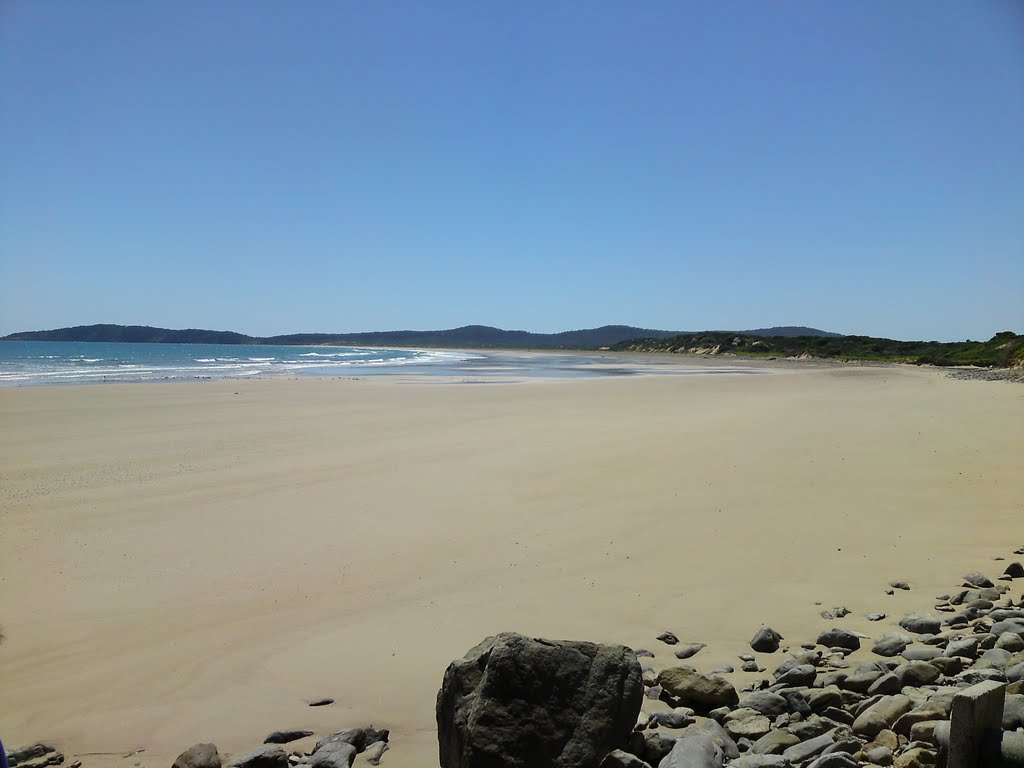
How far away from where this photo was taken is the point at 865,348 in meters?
80.9

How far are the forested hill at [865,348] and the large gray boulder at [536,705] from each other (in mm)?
46528

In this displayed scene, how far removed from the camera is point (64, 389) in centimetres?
2819

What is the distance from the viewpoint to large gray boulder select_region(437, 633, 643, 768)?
10.8 feet

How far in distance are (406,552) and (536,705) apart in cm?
435

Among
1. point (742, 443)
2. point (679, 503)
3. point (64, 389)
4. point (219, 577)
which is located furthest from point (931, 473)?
point (64, 389)

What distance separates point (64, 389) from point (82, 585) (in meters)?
25.9

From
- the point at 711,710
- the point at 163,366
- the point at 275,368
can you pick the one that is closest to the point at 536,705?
the point at 711,710

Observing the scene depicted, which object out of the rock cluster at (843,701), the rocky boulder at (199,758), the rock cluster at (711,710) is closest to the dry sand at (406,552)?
the rocky boulder at (199,758)

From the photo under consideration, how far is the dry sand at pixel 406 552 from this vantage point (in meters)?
4.84

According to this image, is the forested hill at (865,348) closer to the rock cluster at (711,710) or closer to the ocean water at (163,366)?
the ocean water at (163,366)

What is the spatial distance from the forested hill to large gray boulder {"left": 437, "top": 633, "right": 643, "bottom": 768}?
46528mm

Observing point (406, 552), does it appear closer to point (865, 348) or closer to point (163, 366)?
point (163, 366)

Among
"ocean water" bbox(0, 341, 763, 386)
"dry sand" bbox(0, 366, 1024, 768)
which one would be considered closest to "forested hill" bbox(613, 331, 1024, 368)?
"ocean water" bbox(0, 341, 763, 386)

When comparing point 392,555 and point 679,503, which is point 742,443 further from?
point 392,555
